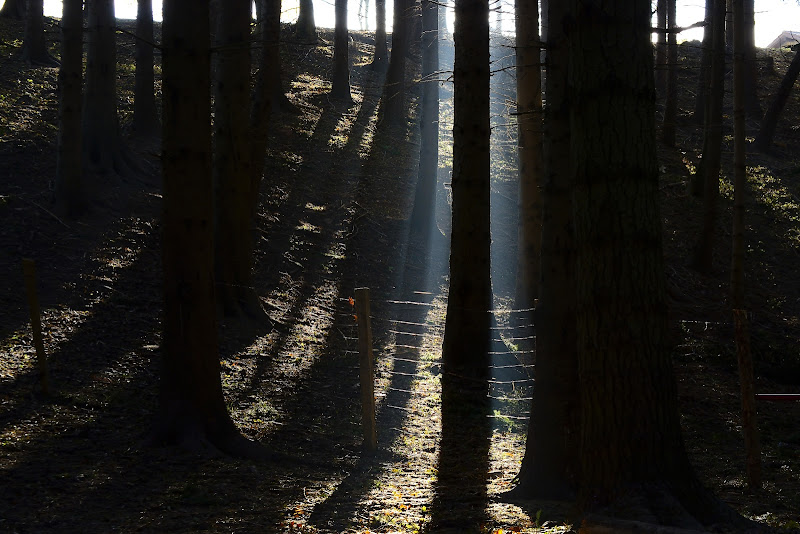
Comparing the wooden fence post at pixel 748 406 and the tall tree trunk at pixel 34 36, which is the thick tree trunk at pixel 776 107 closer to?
the wooden fence post at pixel 748 406

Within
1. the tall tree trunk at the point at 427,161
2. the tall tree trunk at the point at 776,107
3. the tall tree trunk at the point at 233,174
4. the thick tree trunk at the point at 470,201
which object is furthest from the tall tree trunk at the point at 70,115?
the tall tree trunk at the point at 776,107

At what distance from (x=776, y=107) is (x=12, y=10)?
2515 cm

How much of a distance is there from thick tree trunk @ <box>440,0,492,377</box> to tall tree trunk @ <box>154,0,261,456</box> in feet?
13.6

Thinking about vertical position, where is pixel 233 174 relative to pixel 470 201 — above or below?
above

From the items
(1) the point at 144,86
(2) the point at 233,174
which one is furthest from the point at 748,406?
(1) the point at 144,86

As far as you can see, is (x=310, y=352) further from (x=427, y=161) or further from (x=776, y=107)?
(x=776, y=107)

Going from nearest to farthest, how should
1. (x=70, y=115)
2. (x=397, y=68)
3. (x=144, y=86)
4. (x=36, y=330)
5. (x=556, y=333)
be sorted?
(x=556, y=333)
(x=36, y=330)
(x=70, y=115)
(x=144, y=86)
(x=397, y=68)

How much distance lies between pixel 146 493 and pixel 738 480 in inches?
203

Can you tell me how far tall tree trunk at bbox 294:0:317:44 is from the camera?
100ft

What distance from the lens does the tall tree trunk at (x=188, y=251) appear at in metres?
6.73

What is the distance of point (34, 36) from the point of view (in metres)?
20.5

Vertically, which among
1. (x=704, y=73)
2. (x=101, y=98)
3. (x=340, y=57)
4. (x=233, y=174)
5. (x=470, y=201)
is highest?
(x=340, y=57)

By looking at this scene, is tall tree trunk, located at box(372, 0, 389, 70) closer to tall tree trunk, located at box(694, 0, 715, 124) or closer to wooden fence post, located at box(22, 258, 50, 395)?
tall tree trunk, located at box(694, 0, 715, 124)

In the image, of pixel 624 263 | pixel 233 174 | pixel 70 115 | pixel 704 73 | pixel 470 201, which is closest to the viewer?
pixel 624 263
